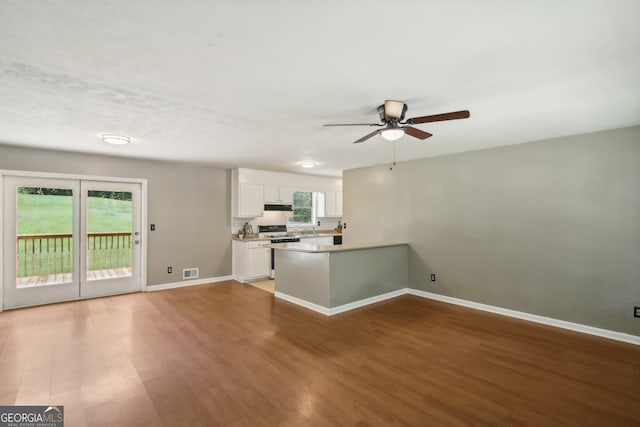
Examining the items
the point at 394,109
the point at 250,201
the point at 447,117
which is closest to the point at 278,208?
the point at 250,201

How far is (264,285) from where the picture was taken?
19.8ft

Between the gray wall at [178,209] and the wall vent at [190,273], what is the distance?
0.23 feet

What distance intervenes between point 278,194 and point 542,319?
202 inches

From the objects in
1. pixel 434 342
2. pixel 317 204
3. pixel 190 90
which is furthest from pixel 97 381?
pixel 317 204

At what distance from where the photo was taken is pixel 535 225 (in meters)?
4.07

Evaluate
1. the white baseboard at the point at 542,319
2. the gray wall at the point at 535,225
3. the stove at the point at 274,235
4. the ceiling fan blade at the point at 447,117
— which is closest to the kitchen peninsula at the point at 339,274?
the gray wall at the point at 535,225

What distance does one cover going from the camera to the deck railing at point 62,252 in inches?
180

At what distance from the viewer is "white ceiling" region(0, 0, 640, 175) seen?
155 cm

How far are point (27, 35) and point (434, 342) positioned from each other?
4.13 meters

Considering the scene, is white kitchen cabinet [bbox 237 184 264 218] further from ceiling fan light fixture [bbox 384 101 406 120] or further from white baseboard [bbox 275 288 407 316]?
ceiling fan light fixture [bbox 384 101 406 120]

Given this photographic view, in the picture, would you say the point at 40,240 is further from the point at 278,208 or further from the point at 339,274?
the point at 339,274

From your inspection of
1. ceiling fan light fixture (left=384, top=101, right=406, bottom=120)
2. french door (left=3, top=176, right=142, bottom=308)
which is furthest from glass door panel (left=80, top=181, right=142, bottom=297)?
ceiling fan light fixture (left=384, top=101, right=406, bottom=120)

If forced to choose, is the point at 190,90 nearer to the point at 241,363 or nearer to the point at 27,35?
the point at 27,35

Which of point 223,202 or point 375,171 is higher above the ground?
point 375,171
